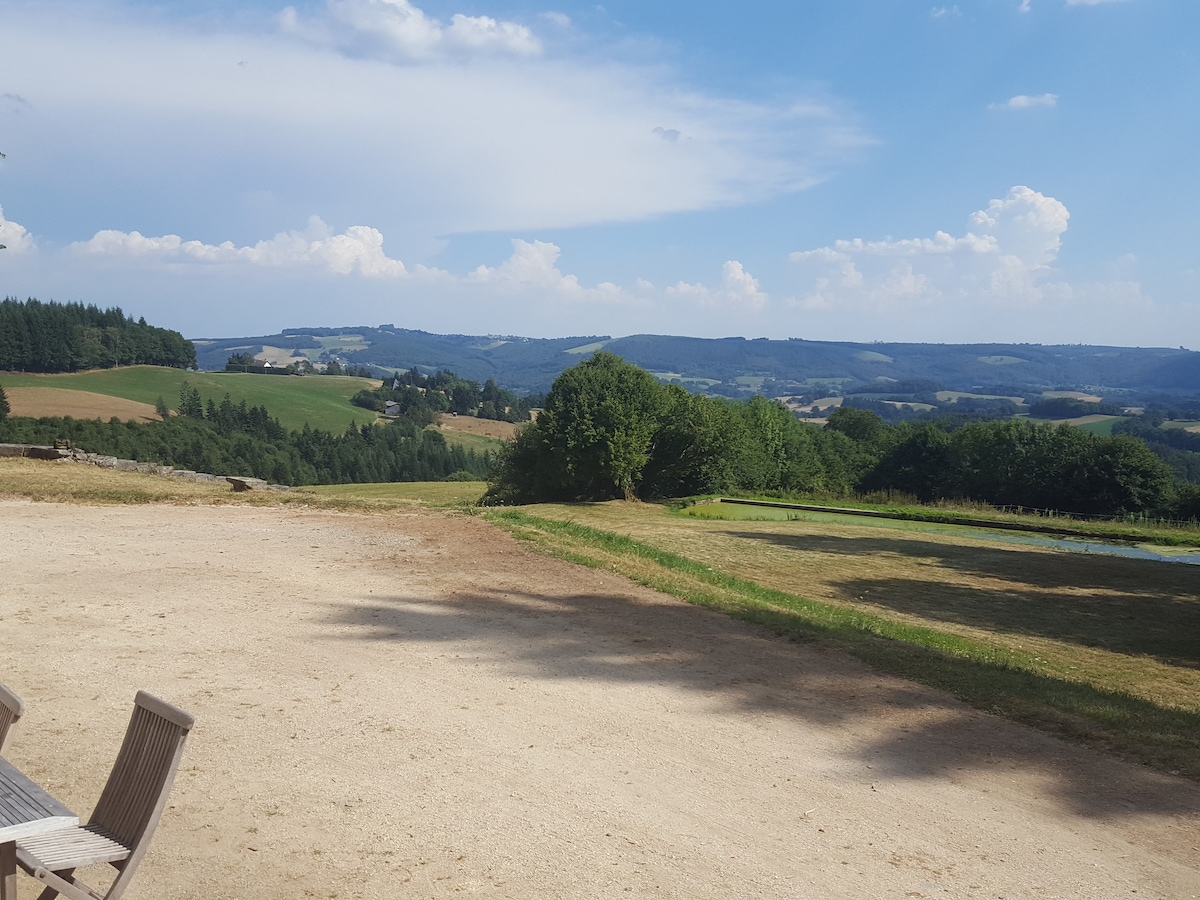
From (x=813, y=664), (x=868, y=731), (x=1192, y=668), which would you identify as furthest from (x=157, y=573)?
(x=1192, y=668)

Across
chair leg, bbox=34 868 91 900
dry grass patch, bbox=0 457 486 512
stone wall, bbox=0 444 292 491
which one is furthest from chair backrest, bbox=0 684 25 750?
stone wall, bbox=0 444 292 491

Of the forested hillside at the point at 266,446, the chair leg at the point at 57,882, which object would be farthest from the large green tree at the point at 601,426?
the forested hillside at the point at 266,446

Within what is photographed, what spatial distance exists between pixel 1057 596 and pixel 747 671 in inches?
519

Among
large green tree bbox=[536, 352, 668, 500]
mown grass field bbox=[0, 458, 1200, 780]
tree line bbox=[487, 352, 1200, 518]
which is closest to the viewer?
mown grass field bbox=[0, 458, 1200, 780]

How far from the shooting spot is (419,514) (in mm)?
20125

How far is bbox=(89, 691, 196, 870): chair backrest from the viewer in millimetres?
3861

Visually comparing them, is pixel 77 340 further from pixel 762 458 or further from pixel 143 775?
pixel 143 775

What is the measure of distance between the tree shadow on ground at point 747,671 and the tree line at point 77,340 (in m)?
116

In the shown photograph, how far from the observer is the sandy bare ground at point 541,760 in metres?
5.13

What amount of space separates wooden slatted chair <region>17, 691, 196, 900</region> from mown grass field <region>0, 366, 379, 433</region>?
104 meters

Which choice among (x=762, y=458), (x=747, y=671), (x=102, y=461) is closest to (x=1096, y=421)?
(x=762, y=458)

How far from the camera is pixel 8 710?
14.5ft

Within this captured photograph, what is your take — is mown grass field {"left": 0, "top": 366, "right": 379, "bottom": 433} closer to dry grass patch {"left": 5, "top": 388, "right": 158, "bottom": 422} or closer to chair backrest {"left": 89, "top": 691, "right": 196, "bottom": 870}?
dry grass patch {"left": 5, "top": 388, "right": 158, "bottom": 422}

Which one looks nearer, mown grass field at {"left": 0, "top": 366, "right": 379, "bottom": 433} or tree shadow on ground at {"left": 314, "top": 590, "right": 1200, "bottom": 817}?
tree shadow on ground at {"left": 314, "top": 590, "right": 1200, "bottom": 817}
